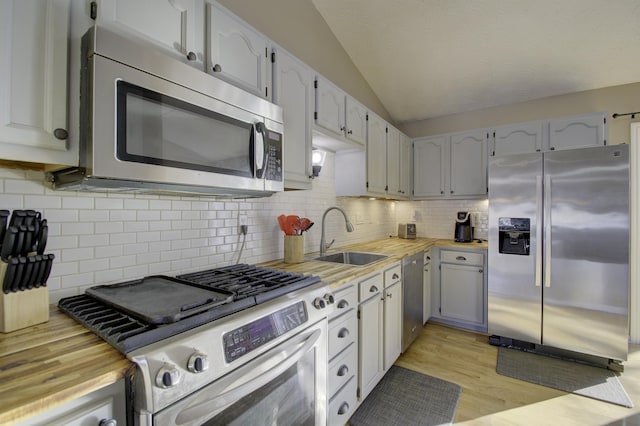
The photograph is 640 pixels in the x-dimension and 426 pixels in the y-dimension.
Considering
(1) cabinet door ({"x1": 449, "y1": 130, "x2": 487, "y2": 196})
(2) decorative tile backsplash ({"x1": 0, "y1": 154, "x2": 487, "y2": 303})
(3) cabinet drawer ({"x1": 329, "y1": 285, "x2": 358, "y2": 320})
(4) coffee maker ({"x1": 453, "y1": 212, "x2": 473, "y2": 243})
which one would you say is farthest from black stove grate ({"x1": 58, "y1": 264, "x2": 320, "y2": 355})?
(1) cabinet door ({"x1": 449, "y1": 130, "x2": 487, "y2": 196})

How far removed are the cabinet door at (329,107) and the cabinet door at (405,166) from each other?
1.47 m

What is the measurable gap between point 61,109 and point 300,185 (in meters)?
1.15

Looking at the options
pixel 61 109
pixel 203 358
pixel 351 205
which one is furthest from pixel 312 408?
pixel 351 205

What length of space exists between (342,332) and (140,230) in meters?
1.15

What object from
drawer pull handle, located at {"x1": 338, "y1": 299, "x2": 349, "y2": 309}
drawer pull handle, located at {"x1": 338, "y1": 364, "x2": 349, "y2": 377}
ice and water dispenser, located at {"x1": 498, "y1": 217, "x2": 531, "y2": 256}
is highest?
ice and water dispenser, located at {"x1": 498, "y1": 217, "x2": 531, "y2": 256}

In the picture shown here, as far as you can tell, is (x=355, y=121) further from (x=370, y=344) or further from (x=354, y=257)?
(x=370, y=344)

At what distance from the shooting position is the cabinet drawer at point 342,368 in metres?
1.49

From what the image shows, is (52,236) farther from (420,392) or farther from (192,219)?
(420,392)

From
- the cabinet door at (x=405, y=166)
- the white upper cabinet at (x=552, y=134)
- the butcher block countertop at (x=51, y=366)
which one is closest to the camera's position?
the butcher block countertop at (x=51, y=366)

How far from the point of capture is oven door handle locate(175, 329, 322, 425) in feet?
2.55

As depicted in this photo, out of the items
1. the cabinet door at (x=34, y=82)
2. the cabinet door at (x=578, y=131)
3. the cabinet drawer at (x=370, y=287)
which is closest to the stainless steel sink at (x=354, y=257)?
the cabinet drawer at (x=370, y=287)

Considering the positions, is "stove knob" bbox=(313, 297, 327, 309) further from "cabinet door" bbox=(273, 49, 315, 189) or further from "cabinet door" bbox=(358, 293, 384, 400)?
"cabinet door" bbox=(273, 49, 315, 189)

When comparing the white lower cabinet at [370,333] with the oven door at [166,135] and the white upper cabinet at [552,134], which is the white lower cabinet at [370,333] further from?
the white upper cabinet at [552,134]

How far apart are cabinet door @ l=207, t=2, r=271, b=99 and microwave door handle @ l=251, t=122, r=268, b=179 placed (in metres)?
0.25
